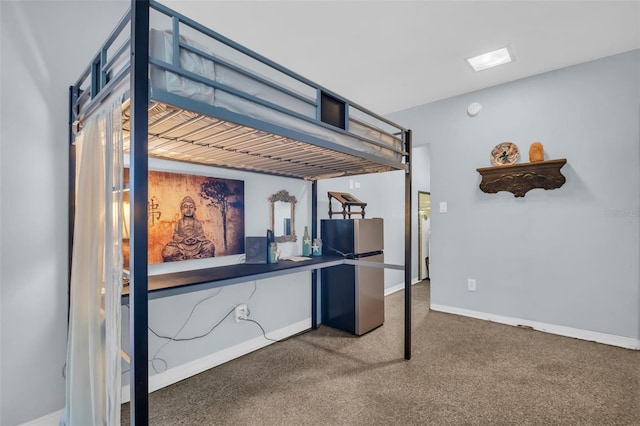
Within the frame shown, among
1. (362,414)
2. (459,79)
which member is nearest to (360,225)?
(362,414)

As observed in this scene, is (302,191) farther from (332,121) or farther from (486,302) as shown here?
(486,302)

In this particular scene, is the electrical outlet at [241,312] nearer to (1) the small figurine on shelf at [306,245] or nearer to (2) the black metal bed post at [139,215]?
(1) the small figurine on shelf at [306,245]

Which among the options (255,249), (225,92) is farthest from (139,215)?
(255,249)

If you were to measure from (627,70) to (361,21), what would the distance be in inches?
95.8

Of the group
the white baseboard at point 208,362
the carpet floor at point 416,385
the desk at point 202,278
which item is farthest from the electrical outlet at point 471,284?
the white baseboard at point 208,362

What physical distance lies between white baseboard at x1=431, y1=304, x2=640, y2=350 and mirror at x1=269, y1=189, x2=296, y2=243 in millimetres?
2134

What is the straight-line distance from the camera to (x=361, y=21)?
2057 millimetres

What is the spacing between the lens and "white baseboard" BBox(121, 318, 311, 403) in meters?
1.89

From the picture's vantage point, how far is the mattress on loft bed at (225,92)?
1.06 meters

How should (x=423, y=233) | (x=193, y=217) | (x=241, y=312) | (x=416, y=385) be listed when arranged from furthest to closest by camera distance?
(x=423, y=233)
(x=241, y=312)
(x=193, y=217)
(x=416, y=385)

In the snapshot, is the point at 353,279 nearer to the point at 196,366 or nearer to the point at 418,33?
the point at 196,366

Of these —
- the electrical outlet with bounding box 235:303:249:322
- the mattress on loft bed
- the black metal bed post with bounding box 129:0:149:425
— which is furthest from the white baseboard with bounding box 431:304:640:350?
the black metal bed post with bounding box 129:0:149:425

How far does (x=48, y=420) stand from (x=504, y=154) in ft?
13.5

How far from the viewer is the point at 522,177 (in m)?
2.96
